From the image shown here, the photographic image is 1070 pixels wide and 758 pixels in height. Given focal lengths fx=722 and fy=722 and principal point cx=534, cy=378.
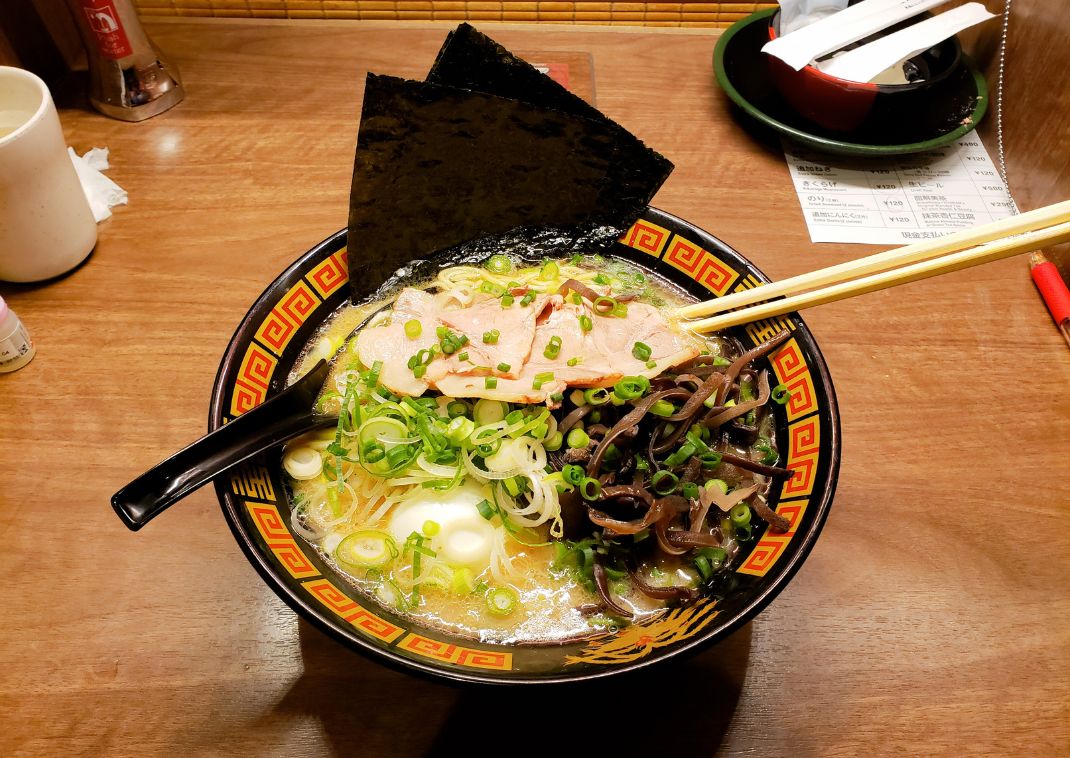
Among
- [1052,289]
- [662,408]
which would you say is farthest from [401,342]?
[1052,289]

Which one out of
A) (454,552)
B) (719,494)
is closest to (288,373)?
(454,552)

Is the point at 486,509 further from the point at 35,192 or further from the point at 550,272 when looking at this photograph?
the point at 35,192

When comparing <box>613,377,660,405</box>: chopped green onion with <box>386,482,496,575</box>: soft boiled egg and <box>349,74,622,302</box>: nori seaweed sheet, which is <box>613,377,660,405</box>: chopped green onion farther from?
<box>349,74,622,302</box>: nori seaweed sheet

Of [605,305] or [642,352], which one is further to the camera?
[605,305]

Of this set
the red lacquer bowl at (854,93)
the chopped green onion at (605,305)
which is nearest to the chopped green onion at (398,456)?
the chopped green onion at (605,305)

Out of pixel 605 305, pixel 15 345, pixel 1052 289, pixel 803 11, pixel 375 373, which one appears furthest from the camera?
pixel 803 11

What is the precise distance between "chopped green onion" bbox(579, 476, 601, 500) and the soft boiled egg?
191 mm

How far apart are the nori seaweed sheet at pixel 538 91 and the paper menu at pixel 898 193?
0.65 meters

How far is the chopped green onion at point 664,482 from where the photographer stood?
4.05ft

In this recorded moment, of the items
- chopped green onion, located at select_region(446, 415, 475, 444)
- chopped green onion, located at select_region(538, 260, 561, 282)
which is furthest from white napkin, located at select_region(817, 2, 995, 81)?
chopped green onion, located at select_region(446, 415, 475, 444)

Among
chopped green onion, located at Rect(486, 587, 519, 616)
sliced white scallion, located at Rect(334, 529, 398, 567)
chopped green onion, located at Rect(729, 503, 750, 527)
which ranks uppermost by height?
sliced white scallion, located at Rect(334, 529, 398, 567)

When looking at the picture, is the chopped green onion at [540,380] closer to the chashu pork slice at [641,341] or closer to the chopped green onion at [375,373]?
the chashu pork slice at [641,341]

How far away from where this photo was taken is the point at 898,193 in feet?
7.03

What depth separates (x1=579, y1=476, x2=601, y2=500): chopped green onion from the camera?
1235 mm
